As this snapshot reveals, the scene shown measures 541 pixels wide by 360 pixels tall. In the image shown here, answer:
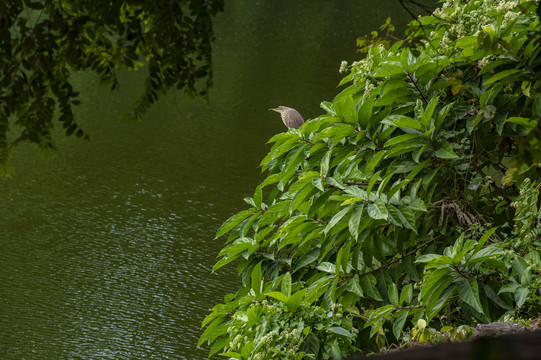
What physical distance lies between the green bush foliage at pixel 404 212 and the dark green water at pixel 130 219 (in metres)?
0.80

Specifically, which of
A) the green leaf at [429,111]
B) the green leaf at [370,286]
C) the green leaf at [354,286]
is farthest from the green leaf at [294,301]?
the green leaf at [429,111]

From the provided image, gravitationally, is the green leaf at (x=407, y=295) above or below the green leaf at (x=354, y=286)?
below

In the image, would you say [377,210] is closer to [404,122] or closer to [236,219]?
[404,122]

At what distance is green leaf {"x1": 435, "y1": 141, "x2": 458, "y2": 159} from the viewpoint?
11.6ft

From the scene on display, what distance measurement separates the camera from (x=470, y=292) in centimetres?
326

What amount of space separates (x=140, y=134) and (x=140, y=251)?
5.44 m

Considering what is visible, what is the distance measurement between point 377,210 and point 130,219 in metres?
8.83

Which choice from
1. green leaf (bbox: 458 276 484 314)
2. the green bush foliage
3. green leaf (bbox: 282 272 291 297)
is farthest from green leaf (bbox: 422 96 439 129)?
green leaf (bbox: 282 272 291 297)

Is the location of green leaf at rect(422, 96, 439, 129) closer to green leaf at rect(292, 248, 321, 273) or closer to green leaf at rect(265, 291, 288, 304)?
green leaf at rect(292, 248, 321, 273)

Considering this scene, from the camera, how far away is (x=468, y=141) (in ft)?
12.2

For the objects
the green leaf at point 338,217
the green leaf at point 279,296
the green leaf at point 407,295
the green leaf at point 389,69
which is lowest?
the green leaf at point 407,295

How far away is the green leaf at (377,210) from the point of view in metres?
3.34

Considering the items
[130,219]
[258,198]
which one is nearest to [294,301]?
[258,198]

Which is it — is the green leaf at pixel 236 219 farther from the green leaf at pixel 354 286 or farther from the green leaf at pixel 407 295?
A: the green leaf at pixel 407 295
